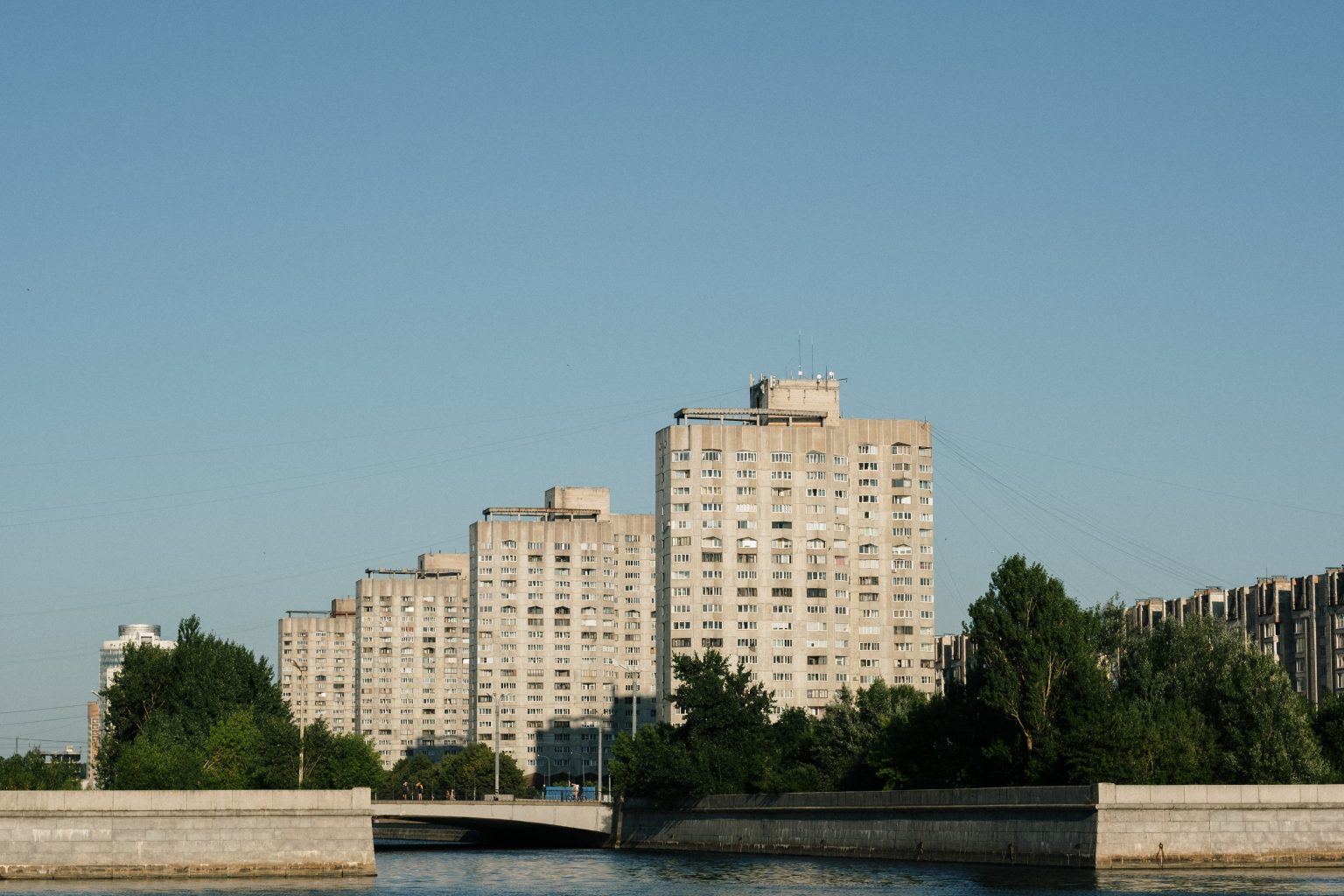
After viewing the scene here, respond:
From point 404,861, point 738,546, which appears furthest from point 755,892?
point 738,546

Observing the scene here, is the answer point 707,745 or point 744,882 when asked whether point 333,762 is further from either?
point 744,882

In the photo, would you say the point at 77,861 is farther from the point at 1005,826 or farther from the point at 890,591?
the point at 890,591

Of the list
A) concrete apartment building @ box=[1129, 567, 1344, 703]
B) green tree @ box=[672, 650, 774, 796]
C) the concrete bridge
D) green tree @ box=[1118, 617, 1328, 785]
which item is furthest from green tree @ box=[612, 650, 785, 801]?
concrete apartment building @ box=[1129, 567, 1344, 703]

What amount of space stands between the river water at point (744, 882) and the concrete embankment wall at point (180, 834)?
219cm

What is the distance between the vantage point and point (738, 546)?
184750 mm

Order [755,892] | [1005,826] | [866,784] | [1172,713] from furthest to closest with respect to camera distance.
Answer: [866,784] → [1172,713] → [1005,826] → [755,892]

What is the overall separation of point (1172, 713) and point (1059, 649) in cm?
669

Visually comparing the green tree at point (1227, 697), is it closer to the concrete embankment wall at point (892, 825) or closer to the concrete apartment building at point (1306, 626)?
the concrete embankment wall at point (892, 825)

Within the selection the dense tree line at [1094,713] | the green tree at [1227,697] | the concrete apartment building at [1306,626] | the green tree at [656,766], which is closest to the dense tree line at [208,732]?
the green tree at [656,766]

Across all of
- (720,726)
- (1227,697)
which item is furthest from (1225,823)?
(720,726)

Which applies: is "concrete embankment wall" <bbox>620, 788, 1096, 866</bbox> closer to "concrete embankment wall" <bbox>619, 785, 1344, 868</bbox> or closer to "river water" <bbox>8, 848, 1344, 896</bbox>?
"concrete embankment wall" <bbox>619, 785, 1344, 868</bbox>

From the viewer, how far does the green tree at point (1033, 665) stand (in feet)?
312

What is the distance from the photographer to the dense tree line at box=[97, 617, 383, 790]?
11862cm

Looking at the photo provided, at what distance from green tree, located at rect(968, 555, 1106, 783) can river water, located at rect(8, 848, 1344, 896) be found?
271 inches
